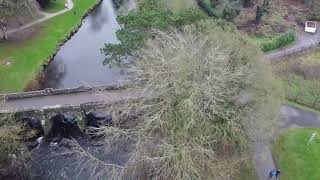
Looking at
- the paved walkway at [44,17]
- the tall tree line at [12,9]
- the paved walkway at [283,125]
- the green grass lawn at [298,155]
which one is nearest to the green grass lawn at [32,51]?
the paved walkway at [44,17]

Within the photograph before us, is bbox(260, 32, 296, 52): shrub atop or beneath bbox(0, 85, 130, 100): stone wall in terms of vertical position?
beneath

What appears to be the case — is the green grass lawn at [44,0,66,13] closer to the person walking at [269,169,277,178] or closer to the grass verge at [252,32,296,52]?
the grass verge at [252,32,296,52]

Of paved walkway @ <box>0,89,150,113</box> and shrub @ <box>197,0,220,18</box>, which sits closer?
paved walkway @ <box>0,89,150,113</box>

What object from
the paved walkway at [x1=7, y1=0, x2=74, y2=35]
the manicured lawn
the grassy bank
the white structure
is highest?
the manicured lawn

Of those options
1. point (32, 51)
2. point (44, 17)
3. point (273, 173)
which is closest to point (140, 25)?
point (273, 173)

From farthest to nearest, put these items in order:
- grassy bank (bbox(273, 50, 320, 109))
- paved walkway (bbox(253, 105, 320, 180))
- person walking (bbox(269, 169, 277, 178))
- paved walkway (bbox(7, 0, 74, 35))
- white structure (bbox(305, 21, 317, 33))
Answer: white structure (bbox(305, 21, 317, 33)) → paved walkway (bbox(7, 0, 74, 35)) → grassy bank (bbox(273, 50, 320, 109)) → paved walkway (bbox(253, 105, 320, 180)) → person walking (bbox(269, 169, 277, 178))

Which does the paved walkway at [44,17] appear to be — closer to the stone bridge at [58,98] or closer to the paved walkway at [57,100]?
the stone bridge at [58,98]

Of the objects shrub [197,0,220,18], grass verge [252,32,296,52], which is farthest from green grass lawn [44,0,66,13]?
grass verge [252,32,296,52]

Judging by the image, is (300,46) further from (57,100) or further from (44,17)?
(44,17)
